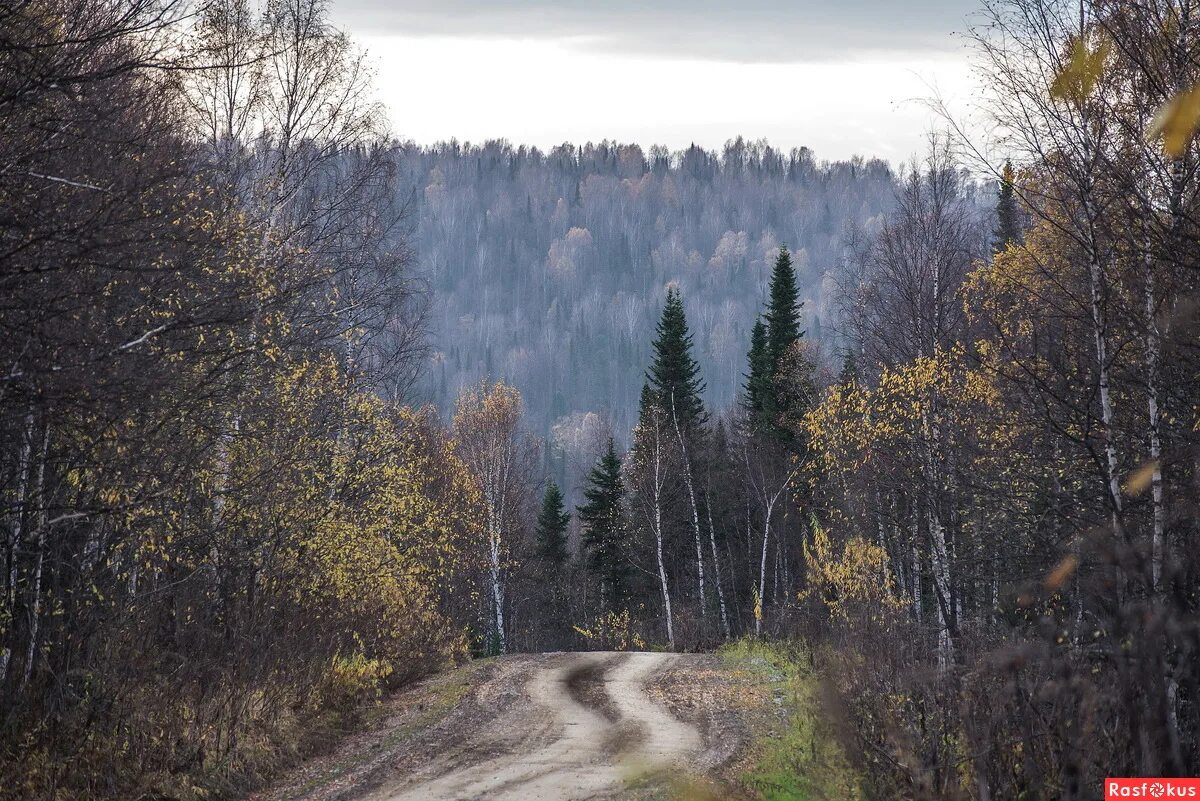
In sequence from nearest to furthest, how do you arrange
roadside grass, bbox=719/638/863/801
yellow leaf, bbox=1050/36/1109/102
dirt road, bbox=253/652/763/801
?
roadside grass, bbox=719/638/863/801 → yellow leaf, bbox=1050/36/1109/102 → dirt road, bbox=253/652/763/801

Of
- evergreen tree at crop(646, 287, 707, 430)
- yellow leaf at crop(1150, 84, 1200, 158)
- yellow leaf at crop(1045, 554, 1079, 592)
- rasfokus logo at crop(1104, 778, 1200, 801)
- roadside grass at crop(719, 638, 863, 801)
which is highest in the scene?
evergreen tree at crop(646, 287, 707, 430)

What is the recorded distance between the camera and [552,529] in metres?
45.2

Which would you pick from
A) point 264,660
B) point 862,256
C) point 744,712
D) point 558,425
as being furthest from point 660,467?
point 558,425

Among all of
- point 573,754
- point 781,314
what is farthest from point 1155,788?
point 781,314

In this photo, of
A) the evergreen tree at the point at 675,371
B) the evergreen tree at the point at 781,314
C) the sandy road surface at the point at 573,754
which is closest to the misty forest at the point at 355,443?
the sandy road surface at the point at 573,754

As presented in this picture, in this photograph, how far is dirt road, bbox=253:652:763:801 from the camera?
10.2m

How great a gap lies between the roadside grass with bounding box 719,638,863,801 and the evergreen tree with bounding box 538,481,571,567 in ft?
92.3

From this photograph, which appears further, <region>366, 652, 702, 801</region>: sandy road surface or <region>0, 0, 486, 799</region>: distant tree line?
<region>366, 652, 702, 801</region>: sandy road surface

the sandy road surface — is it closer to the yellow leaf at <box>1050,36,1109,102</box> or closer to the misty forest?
the misty forest

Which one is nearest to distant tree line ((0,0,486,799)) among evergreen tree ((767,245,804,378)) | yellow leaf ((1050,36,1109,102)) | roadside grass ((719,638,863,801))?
roadside grass ((719,638,863,801))

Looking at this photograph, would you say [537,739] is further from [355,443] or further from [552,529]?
[552,529]

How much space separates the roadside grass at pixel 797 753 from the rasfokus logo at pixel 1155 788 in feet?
11.2

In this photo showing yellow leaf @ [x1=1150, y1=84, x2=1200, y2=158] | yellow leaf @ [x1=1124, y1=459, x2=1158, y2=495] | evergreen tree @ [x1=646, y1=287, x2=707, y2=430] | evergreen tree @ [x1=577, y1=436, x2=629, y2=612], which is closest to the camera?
yellow leaf @ [x1=1150, y1=84, x2=1200, y2=158]

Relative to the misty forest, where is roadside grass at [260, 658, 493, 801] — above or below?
below
